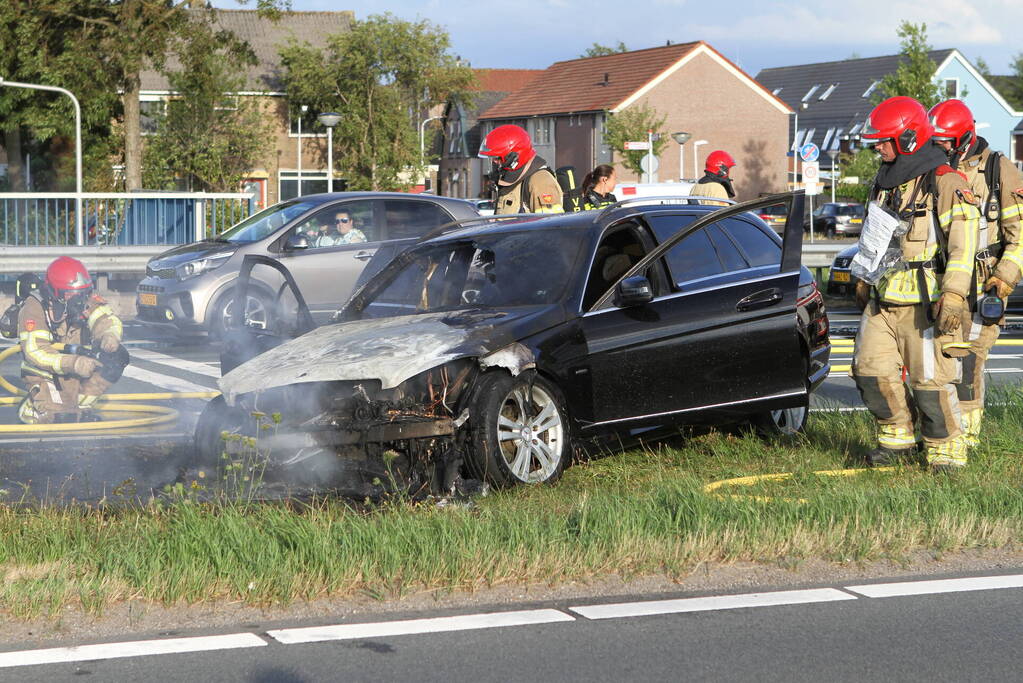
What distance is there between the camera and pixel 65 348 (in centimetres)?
992

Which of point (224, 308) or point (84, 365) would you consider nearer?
point (84, 365)

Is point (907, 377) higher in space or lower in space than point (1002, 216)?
lower

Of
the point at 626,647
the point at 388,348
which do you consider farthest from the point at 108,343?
the point at 626,647

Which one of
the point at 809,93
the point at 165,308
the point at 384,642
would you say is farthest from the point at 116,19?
the point at 809,93

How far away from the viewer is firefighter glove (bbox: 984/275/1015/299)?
7.39 metres

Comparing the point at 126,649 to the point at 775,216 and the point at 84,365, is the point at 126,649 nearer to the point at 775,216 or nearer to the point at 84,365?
the point at 84,365

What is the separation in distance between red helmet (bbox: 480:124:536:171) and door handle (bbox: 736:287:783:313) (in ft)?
12.1

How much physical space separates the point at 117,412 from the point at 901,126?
5.79 m

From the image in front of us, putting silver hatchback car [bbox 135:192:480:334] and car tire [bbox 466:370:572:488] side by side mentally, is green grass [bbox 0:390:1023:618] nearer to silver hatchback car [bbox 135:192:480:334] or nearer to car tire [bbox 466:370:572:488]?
car tire [bbox 466:370:572:488]

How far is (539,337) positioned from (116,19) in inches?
1243

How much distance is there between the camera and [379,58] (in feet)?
224

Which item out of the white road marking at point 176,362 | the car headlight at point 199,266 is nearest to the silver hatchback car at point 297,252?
the car headlight at point 199,266

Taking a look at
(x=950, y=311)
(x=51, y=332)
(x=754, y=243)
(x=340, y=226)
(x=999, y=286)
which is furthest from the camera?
(x=340, y=226)

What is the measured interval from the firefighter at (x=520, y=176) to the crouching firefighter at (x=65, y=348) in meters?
3.28
